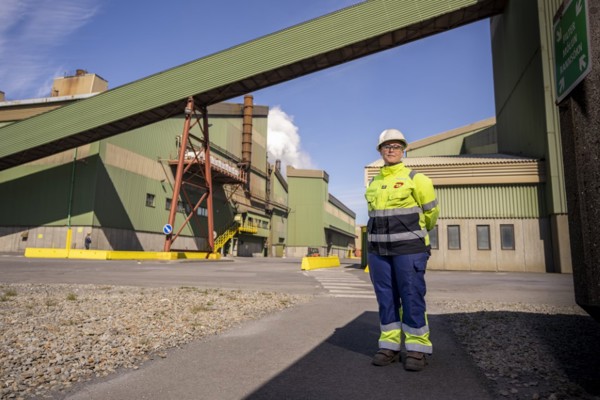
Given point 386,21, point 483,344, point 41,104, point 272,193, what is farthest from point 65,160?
point 483,344

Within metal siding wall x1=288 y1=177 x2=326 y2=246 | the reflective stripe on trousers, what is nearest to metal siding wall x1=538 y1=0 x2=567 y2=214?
the reflective stripe on trousers

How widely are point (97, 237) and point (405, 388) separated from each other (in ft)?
90.3

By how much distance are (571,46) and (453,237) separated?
56.4 ft

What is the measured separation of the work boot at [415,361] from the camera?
109 inches

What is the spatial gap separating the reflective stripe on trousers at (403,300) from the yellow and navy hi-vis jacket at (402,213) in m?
0.10

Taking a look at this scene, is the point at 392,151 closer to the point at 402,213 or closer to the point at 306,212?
the point at 402,213

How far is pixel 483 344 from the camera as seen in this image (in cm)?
344

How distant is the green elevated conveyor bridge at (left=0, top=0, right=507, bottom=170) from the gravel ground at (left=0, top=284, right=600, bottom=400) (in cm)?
1858

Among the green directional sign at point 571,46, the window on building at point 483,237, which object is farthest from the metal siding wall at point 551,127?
the green directional sign at point 571,46

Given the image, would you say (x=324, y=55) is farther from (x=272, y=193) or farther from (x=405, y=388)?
(x=272, y=193)

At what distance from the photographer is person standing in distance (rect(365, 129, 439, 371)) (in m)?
2.94

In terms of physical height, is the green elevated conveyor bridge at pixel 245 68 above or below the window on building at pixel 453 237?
above

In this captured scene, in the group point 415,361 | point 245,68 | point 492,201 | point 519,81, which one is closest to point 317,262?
point 492,201

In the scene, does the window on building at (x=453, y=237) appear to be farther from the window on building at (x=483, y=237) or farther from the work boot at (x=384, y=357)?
the work boot at (x=384, y=357)
